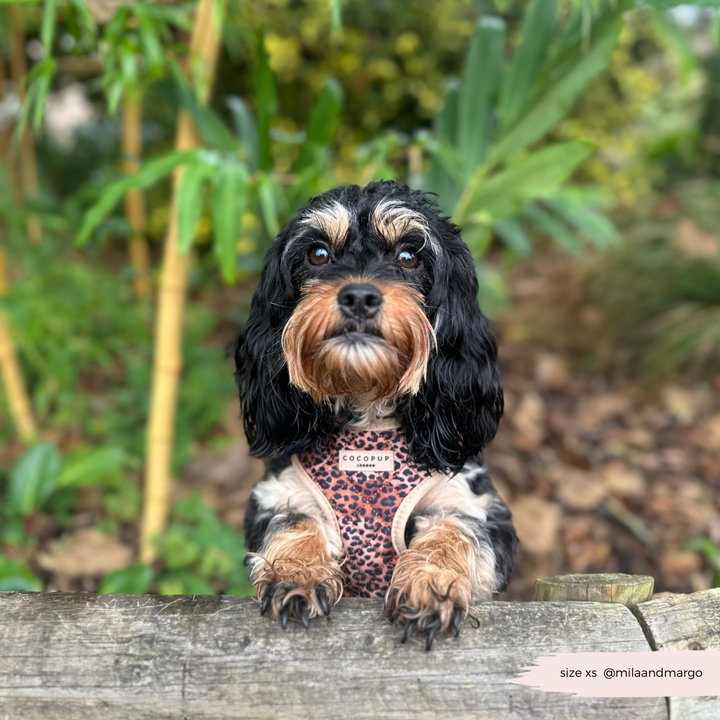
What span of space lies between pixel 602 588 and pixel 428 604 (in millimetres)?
470

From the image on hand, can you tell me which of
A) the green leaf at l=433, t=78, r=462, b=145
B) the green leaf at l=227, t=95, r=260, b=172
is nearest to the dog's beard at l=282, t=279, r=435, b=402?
the green leaf at l=227, t=95, r=260, b=172

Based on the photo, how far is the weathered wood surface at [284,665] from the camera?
1511mm

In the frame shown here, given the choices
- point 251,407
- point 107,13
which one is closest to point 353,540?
point 251,407

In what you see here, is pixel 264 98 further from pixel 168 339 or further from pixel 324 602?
pixel 324 602

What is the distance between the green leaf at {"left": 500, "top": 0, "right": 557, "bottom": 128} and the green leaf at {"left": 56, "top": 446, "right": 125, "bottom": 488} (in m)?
2.53

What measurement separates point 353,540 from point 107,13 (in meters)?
2.20

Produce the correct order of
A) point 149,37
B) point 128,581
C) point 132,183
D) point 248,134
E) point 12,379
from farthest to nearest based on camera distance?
point 12,379 < point 248,134 < point 128,581 < point 132,183 < point 149,37

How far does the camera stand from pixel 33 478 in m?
3.37

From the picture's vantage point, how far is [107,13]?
8.61 feet

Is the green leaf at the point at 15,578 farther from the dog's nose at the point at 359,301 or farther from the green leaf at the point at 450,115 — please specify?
the green leaf at the point at 450,115

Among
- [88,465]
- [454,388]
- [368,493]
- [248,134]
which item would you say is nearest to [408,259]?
[454,388]

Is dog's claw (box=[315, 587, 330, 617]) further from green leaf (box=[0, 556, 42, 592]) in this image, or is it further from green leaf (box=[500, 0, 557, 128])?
green leaf (box=[500, 0, 557, 128])

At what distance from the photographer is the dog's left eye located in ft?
6.40

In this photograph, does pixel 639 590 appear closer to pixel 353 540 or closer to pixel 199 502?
pixel 353 540
